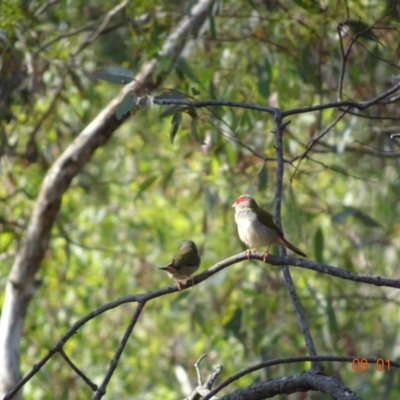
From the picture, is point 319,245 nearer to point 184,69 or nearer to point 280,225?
point 184,69

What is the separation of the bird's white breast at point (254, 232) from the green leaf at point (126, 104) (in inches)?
35.4

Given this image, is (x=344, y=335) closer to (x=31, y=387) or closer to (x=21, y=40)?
(x=31, y=387)

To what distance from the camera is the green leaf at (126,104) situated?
12.9 feet

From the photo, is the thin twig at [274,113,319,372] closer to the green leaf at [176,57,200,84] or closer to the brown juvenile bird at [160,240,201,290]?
the brown juvenile bird at [160,240,201,290]

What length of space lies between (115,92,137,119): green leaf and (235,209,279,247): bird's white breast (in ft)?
2.95

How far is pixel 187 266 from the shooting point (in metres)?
4.63

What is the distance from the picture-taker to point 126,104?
157 inches

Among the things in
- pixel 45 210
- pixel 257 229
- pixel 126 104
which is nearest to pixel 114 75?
pixel 126 104

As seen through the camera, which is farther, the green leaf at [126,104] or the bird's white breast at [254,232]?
the bird's white breast at [254,232]

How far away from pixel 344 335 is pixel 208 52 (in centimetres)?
315

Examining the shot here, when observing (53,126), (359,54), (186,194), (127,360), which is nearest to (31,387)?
(127,360)

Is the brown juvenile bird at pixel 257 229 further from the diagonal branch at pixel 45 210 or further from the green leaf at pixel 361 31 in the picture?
the diagonal branch at pixel 45 210

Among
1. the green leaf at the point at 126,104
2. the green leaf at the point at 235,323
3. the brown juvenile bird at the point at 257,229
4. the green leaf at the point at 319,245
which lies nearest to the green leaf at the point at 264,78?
the green leaf at the point at 319,245

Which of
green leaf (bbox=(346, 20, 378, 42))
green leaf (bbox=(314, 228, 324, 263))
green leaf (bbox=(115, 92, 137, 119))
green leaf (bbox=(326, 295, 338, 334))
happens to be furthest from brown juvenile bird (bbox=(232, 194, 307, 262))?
green leaf (bbox=(326, 295, 338, 334))
